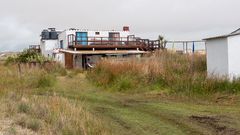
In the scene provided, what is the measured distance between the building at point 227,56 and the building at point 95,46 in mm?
21871

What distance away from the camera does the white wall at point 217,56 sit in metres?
17.9

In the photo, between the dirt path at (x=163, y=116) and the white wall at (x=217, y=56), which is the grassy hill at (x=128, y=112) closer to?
the dirt path at (x=163, y=116)

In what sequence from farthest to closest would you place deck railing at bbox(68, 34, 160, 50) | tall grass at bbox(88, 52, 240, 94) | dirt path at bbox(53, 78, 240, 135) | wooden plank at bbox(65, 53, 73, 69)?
deck railing at bbox(68, 34, 160, 50), wooden plank at bbox(65, 53, 73, 69), tall grass at bbox(88, 52, 240, 94), dirt path at bbox(53, 78, 240, 135)

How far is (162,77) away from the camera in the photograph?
19109 mm

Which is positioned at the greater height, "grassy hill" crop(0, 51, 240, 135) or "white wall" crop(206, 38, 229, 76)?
"white wall" crop(206, 38, 229, 76)

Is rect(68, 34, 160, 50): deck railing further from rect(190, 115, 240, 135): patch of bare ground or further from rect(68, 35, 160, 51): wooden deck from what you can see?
rect(190, 115, 240, 135): patch of bare ground

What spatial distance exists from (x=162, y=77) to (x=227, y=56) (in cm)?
324

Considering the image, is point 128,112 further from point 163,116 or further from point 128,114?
point 163,116

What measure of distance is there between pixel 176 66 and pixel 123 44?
78.4 ft

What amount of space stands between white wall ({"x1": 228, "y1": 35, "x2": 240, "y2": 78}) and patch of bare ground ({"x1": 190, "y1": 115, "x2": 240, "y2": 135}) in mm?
6798

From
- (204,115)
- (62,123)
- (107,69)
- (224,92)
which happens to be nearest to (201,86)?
(224,92)

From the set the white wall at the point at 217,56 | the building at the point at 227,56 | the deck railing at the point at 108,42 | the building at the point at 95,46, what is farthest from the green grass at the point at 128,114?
the deck railing at the point at 108,42

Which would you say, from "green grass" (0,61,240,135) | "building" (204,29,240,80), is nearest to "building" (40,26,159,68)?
"building" (204,29,240,80)

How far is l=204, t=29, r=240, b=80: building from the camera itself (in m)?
17.6
